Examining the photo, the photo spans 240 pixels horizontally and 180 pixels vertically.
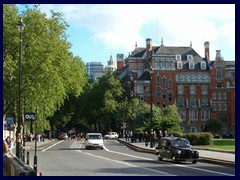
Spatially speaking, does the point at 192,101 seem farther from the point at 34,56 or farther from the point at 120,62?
the point at 34,56

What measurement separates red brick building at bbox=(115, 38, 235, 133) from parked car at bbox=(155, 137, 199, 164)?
7981 cm

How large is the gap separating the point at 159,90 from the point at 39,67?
6401 centimetres

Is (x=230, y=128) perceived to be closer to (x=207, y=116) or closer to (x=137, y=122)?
(x=207, y=116)

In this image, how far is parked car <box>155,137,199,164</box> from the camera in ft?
97.1

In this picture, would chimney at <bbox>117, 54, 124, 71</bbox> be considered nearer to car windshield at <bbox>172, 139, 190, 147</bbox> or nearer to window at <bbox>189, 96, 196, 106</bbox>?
window at <bbox>189, 96, 196, 106</bbox>

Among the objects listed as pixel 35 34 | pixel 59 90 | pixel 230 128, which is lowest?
pixel 230 128

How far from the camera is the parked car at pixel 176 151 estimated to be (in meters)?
29.6

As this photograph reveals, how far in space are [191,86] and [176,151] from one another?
86051 millimetres

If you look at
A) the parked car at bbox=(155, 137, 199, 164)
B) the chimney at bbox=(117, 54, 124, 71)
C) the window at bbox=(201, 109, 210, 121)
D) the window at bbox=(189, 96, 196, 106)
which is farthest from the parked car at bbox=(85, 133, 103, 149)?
the chimney at bbox=(117, 54, 124, 71)

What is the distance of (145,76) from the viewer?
376ft

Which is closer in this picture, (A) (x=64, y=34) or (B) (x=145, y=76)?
(A) (x=64, y=34)

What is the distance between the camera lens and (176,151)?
2992 centimetres

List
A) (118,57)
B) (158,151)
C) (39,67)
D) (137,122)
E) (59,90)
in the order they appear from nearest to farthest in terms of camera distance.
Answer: (158,151) → (39,67) → (59,90) → (137,122) → (118,57)

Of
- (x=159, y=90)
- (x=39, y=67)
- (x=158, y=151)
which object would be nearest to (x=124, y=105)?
(x=159, y=90)
